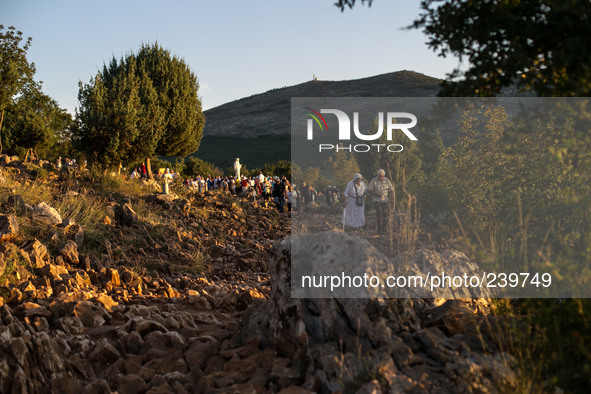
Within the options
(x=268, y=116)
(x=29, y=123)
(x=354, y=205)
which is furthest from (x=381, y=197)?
(x=268, y=116)

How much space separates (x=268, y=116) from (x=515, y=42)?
96.5 meters

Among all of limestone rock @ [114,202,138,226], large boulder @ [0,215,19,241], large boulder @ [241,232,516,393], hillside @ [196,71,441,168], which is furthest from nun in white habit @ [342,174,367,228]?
hillside @ [196,71,441,168]

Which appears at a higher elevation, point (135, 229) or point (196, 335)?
point (135, 229)

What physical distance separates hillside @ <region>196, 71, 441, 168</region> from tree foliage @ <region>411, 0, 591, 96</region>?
2315 inches

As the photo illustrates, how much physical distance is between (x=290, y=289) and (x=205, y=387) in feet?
3.43

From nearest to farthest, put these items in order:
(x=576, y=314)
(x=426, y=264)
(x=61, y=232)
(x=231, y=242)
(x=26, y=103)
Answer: (x=576, y=314)
(x=426, y=264)
(x=61, y=232)
(x=231, y=242)
(x=26, y=103)

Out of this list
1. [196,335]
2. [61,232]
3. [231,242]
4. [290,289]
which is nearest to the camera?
[290,289]

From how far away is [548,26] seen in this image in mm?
3299

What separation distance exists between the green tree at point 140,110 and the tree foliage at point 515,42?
1531 cm

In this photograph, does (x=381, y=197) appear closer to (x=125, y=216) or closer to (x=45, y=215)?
(x=125, y=216)

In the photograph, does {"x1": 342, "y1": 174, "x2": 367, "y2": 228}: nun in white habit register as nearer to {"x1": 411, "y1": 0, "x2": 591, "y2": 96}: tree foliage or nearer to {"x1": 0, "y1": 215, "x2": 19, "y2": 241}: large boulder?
{"x1": 0, "y1": 215, "x2": 19, "y2": 241}: large boulder

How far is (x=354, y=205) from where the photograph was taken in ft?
41.3

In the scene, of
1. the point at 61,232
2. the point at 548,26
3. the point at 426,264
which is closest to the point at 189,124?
the point at 61,232

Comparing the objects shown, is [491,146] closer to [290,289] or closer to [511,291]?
[511,291]
